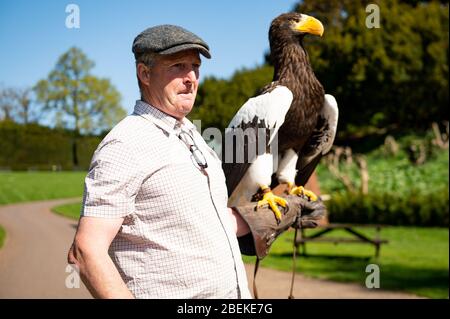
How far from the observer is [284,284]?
8.31m

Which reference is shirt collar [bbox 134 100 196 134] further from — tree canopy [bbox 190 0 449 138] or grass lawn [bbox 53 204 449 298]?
tree canopy [bbox 190 0 449 138]

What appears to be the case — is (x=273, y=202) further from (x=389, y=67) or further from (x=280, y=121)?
(x=389, y=67)

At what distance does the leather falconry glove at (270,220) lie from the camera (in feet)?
7.84

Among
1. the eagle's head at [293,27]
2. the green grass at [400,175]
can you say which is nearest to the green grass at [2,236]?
the eagle's head at [293,27]

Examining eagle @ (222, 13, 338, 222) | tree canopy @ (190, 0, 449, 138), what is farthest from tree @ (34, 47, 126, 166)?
tree canopy @ (190, 0, 449, 138)

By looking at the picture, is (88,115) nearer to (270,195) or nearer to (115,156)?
(270,195)

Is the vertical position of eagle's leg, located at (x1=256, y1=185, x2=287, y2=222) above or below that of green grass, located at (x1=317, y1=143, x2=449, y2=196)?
above

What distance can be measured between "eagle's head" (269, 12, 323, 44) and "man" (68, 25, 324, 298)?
1.35 m

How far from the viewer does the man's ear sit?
1.75 metres

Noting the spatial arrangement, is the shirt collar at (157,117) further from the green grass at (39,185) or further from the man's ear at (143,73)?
the green grass at (39,185)

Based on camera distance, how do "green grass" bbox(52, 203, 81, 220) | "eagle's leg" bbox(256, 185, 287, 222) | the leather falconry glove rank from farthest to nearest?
"green grass" bbox(52, 203, 81, 220), "eagle's leg" bbox(256, 185, 287, 222), the leather falconry glove

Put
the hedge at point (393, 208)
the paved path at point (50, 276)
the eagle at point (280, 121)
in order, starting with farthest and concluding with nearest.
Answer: the hedge at point (393, 208), the paved path at point (50, 276), the eagle at point (280, 121)

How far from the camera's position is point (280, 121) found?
294 centimetres
